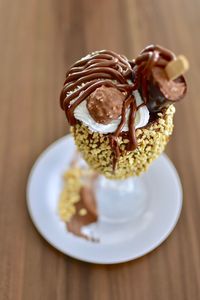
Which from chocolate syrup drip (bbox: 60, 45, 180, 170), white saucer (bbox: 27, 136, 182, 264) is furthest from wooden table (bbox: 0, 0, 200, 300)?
Result: chocolate syrup drip (bbox: 60, 45, 180, 170)

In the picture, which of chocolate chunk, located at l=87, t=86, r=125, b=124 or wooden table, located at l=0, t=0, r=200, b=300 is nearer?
chocolate chunk, located at l=87, t=86, r=125, b=124

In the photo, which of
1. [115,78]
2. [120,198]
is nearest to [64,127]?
[120,198]

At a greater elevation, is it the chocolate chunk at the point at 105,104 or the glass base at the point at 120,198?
the chocolate chunk at the point at 105,104

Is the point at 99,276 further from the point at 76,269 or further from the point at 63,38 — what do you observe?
the point at 63,38

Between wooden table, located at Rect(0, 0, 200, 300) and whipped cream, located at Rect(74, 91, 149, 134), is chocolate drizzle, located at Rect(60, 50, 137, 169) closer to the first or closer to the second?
whipped cream, located at Rect(74, 91, 149, 134)

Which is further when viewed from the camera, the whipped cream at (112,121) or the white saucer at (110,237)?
the white saucer at (110,237)

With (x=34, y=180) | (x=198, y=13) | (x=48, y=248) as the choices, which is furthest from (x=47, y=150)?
(x=198, y=13)

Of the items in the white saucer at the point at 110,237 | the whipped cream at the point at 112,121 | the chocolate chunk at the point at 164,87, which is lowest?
the white saucer at the point at 110,237

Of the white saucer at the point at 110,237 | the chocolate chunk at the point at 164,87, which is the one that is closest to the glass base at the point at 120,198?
the white saucer at the point at 110,237

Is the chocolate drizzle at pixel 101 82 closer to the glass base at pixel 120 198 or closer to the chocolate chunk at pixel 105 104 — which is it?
the chocolate chunk at pixel 105 104
